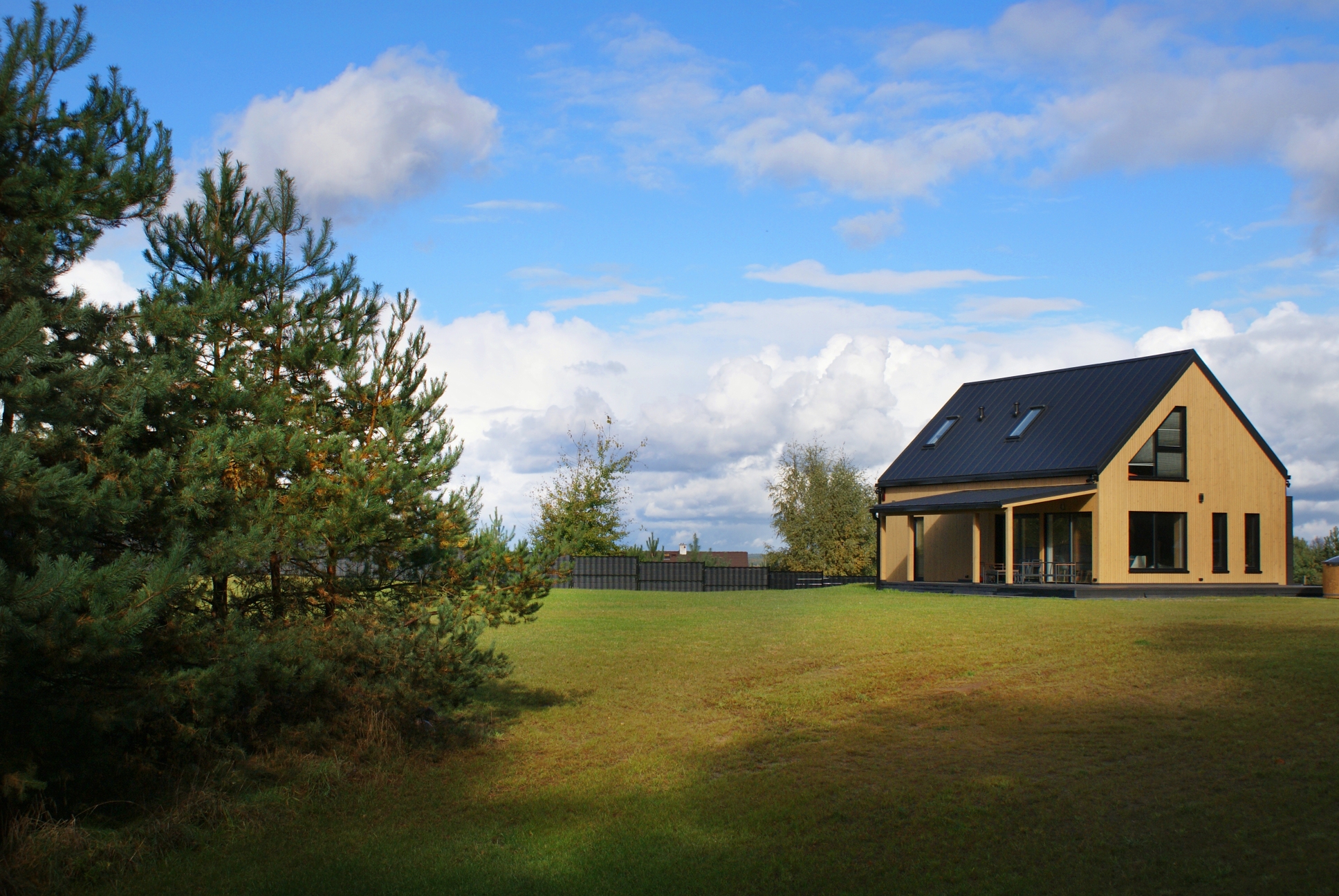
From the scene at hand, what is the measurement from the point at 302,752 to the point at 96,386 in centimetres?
359

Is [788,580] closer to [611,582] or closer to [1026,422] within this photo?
[611,582]

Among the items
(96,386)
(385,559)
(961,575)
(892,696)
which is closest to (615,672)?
Answer: (892,696)

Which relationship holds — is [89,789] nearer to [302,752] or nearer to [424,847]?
[302,752]

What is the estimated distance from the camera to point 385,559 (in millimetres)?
8953

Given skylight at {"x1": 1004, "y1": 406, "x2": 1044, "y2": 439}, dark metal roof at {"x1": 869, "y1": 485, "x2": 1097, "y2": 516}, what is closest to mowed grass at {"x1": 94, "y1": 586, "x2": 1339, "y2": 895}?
dark metal roof at {"x1": 869, "y1": 485, "x2": 1097, "y2": 516}

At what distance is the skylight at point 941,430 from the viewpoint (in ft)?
101

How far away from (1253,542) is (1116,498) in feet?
17.3

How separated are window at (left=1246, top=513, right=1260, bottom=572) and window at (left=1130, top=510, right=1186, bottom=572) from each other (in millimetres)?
2643

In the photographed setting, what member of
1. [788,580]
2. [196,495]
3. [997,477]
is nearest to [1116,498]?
[997,477]

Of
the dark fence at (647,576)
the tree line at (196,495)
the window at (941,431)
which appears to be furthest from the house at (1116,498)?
the tree line at (196,495)

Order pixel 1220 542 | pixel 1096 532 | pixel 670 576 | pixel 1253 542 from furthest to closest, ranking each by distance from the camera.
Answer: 1. pixel 670 576
2. pixel 1253 542
3. pixel 1220 542
4. pixel 1096 532

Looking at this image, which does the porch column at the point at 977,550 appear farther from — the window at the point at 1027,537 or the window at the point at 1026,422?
the window at the point at 1026,422

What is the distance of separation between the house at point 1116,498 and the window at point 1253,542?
26 millimetres

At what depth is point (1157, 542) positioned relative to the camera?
25156mm
